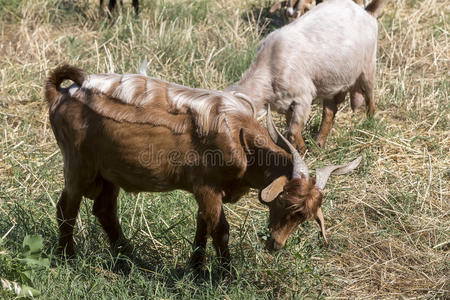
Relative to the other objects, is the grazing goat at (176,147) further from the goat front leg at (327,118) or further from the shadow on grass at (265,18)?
the shadow on grass at (265,18)

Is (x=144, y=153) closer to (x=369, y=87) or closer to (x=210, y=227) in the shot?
(x=210, y=227)

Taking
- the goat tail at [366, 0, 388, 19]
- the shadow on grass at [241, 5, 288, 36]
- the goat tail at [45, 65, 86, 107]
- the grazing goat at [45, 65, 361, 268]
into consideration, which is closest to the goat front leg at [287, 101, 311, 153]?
the goat tail at [366, 0, 388, 19]

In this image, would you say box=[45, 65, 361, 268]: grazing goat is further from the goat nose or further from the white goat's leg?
the white goat's leg

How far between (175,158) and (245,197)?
5.61 feet

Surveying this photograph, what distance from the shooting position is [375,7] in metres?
7.27

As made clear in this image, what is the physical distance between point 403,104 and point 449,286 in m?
3.39

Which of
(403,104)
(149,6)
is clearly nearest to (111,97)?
(403,104)

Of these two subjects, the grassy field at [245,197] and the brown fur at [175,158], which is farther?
the grassy field at [245,197]

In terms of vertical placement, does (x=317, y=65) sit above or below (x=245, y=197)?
above

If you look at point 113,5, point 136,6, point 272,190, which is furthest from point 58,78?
point 113,5

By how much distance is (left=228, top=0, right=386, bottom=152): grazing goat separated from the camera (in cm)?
634

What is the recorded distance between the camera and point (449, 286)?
15.5ft

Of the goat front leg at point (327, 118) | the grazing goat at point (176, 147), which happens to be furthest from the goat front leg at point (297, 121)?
the grazing goat at point (176, 147)

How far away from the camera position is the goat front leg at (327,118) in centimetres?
687
